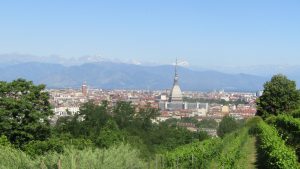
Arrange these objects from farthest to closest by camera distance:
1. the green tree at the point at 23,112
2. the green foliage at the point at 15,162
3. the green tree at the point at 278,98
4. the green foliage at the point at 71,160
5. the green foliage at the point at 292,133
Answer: the green tree at the point at 278,98
the green tree at the point at 23,112
the green foliage at the point at 292,133
the green foliage at the point at 15,162
the green foliage at the point at 71,160

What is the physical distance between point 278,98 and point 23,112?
85.8ft

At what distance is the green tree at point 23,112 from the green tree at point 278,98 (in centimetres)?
2358

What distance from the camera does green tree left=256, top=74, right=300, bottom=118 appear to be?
157 ft

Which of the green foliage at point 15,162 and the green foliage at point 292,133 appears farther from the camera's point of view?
the green foliage at point 292,133

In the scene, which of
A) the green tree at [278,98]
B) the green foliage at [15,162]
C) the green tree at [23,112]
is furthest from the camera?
the green tree at [278,98]

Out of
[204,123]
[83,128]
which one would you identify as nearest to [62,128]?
[83,128]

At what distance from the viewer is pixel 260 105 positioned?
49.2 m

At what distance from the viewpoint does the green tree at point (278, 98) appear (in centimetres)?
4788

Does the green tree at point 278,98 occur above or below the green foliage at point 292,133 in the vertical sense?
above

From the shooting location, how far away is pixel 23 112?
102 ft

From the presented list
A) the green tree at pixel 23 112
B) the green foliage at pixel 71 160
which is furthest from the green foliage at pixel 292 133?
the green tree at pixel 23 112

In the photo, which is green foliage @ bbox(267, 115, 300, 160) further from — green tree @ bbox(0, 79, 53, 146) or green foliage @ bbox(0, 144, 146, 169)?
green tree @ bbox(0, 79, 53, 146)

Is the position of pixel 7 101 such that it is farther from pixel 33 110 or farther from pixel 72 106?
pixel 72 106

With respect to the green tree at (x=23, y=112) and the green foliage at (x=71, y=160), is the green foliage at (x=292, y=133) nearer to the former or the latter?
the green foliage at (x=71, y=160)
